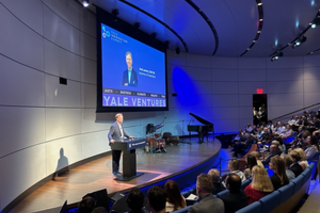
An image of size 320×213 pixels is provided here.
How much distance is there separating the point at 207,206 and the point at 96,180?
9.69ft

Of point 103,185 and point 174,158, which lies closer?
point 103,185

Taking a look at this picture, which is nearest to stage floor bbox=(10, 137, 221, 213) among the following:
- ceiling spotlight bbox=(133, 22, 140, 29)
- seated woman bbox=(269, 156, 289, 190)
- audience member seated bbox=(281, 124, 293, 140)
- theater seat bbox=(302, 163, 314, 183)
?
seated woman bbox=(269, 156, 289, 190)

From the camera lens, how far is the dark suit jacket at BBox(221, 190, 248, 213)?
2160 millimetres

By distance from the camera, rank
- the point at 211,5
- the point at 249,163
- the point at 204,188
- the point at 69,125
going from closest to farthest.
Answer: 1. the point at 204,188
2. the point at 249,163
3. the point at 69,125
4. the point at 211,5

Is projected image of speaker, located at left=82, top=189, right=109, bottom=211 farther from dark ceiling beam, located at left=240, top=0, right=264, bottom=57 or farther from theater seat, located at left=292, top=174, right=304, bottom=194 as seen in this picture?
dark ceiling beam, located at left=240, top=0, right=264, bottom=57

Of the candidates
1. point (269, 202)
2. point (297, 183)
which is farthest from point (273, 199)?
point (297, 183)

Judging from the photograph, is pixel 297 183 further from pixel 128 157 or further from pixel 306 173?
pixel 128 157

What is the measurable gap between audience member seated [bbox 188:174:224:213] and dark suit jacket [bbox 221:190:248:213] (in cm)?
24

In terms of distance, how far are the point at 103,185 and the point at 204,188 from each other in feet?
8.00

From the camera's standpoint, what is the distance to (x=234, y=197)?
7.22 feet

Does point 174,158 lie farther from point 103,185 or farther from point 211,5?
point 211,5

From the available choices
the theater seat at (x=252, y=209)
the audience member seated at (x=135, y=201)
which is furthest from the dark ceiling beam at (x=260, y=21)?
the audience member seated at (x=135, y=201)

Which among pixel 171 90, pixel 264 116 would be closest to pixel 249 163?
pixel 171 90

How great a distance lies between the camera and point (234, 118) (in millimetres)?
12195
